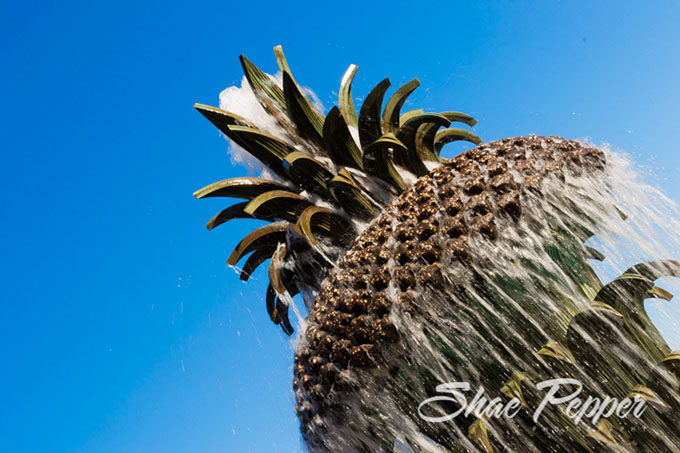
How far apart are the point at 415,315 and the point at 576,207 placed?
4.94ft

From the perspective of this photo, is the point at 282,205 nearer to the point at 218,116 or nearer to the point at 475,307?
the point at 218,116

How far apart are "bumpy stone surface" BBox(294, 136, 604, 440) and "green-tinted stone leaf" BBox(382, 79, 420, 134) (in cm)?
87

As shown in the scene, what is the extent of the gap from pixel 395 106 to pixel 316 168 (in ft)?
3.35

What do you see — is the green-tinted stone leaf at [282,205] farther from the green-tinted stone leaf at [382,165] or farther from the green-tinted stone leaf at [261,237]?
the green-tinted stone leaf at [382,165]

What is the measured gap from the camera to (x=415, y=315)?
142 inches

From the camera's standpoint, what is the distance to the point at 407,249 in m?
3.88

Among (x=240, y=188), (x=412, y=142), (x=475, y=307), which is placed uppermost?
(x=240, y=188)

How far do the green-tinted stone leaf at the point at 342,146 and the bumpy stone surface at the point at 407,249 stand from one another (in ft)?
2.31

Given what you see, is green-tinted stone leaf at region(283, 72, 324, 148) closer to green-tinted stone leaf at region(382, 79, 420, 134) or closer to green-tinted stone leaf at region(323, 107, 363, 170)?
green-tinted stone leaf at region(323, 107, 363, 170)

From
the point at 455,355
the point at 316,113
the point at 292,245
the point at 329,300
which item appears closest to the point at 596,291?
the point at 455,355

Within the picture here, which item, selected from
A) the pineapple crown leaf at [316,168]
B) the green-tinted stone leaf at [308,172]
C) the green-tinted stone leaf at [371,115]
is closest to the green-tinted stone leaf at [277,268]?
the pineapple crown leaf at [316,168]

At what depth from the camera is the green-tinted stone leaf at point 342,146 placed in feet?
15.7

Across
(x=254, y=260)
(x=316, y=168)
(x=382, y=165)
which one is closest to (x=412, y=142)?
(x=382, y=165)

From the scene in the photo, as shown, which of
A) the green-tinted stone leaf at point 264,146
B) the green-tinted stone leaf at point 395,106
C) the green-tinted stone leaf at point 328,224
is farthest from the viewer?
the green-tinted stone leaf at point 395,106
